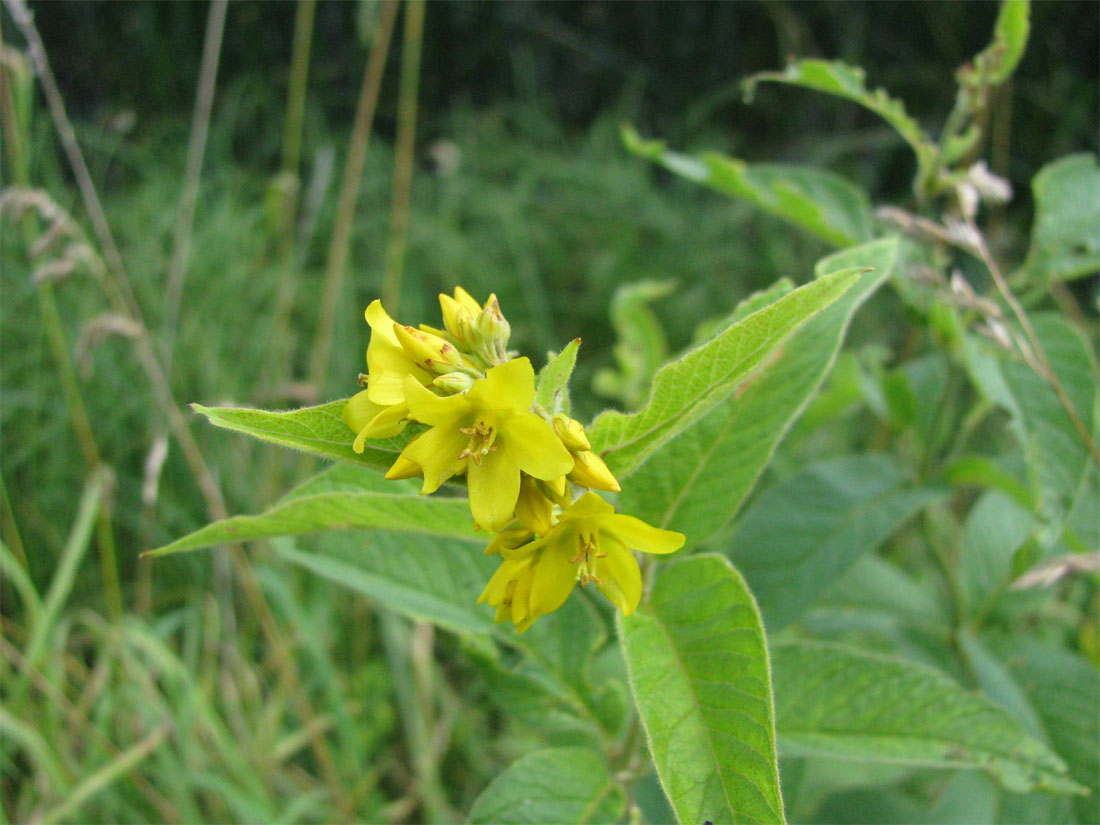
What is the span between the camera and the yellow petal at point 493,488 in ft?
2.12

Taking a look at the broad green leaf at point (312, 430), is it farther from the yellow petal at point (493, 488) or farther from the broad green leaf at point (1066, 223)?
the broad green leaf at point (1066, 223)

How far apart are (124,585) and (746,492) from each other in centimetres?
213

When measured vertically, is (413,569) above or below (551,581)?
below

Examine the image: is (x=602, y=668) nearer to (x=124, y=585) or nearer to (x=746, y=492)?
(x=746, y=492)

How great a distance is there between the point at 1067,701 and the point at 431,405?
1.03 metres

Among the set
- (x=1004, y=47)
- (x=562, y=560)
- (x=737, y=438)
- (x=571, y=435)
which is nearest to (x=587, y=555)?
(x=562, y=560)

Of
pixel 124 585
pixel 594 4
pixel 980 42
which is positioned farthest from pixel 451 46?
pixel 124 585

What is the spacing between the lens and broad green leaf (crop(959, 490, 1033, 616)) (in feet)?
4.25

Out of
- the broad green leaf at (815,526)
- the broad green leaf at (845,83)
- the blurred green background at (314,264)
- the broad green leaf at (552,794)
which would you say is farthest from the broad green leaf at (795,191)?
the blurred green background at (314,264)

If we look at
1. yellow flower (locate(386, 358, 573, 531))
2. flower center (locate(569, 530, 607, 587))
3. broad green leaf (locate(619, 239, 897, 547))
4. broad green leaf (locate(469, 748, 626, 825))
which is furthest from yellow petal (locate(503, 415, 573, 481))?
broad green leaf (locate(469, 748, 626, 825))

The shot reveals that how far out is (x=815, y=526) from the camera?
117 centimetres

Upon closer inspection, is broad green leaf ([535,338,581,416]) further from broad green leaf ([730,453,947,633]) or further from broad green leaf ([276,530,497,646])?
broad green leaf ([730,453,947,633])

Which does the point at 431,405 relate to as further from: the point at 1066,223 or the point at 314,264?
the point at 314,264

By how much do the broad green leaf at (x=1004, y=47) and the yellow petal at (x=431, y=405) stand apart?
84cm
